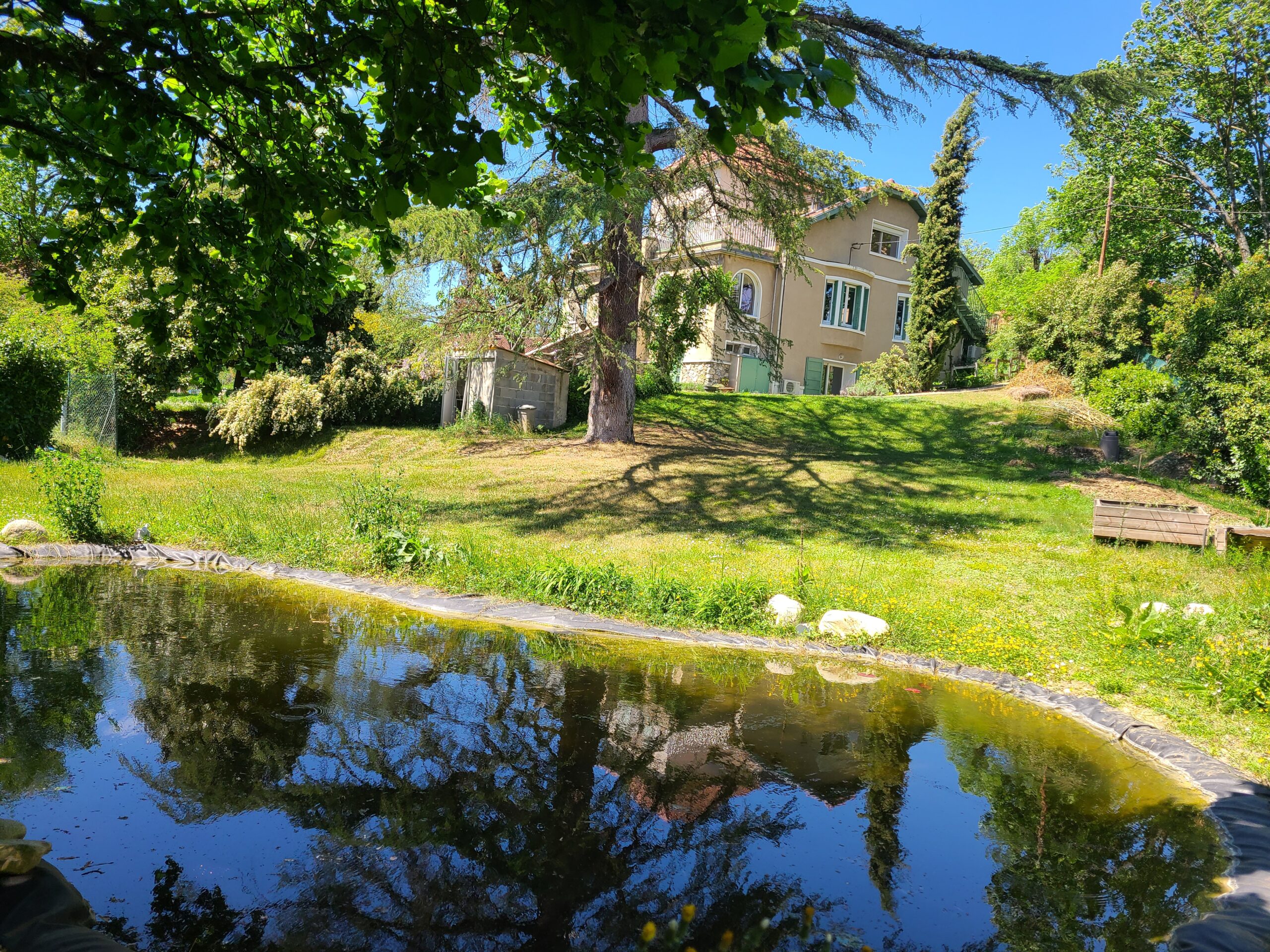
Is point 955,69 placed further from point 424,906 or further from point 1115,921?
point 424,906

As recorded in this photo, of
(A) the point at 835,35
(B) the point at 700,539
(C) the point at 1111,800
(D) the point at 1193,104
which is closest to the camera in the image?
(C) the point at 1111,800

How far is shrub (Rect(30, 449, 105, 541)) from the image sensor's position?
1000cm

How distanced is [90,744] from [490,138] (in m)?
4.42

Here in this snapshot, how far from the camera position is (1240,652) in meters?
6.88

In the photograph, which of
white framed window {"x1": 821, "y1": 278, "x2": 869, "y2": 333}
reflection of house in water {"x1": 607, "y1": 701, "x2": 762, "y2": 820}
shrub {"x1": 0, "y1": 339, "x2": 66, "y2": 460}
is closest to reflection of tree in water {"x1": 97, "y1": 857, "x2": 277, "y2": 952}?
reflection of house in water {"x1": 607, "y1": 701, "x2": 762, "y2": 820}

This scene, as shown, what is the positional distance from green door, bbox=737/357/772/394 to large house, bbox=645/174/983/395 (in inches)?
1.3

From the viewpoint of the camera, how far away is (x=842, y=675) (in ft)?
24.9

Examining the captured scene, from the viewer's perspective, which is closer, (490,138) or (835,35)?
(490,138)

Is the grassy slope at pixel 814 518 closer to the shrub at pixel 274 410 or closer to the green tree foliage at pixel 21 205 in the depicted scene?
the shrub at pixel 274 410

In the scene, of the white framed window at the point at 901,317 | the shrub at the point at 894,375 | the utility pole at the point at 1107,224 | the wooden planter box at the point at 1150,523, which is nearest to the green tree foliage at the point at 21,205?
the wooden planter box at the point at 1150,523

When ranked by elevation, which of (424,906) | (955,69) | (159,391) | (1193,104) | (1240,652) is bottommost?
(424,906)

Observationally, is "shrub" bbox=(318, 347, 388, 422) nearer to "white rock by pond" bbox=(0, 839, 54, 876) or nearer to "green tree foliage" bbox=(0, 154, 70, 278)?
"green tree foliage" bbox=(0, 154, 70, 278)

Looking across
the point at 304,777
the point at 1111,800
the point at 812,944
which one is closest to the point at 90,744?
the point at 304,777

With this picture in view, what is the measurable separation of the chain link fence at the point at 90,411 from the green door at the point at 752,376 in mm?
20255
